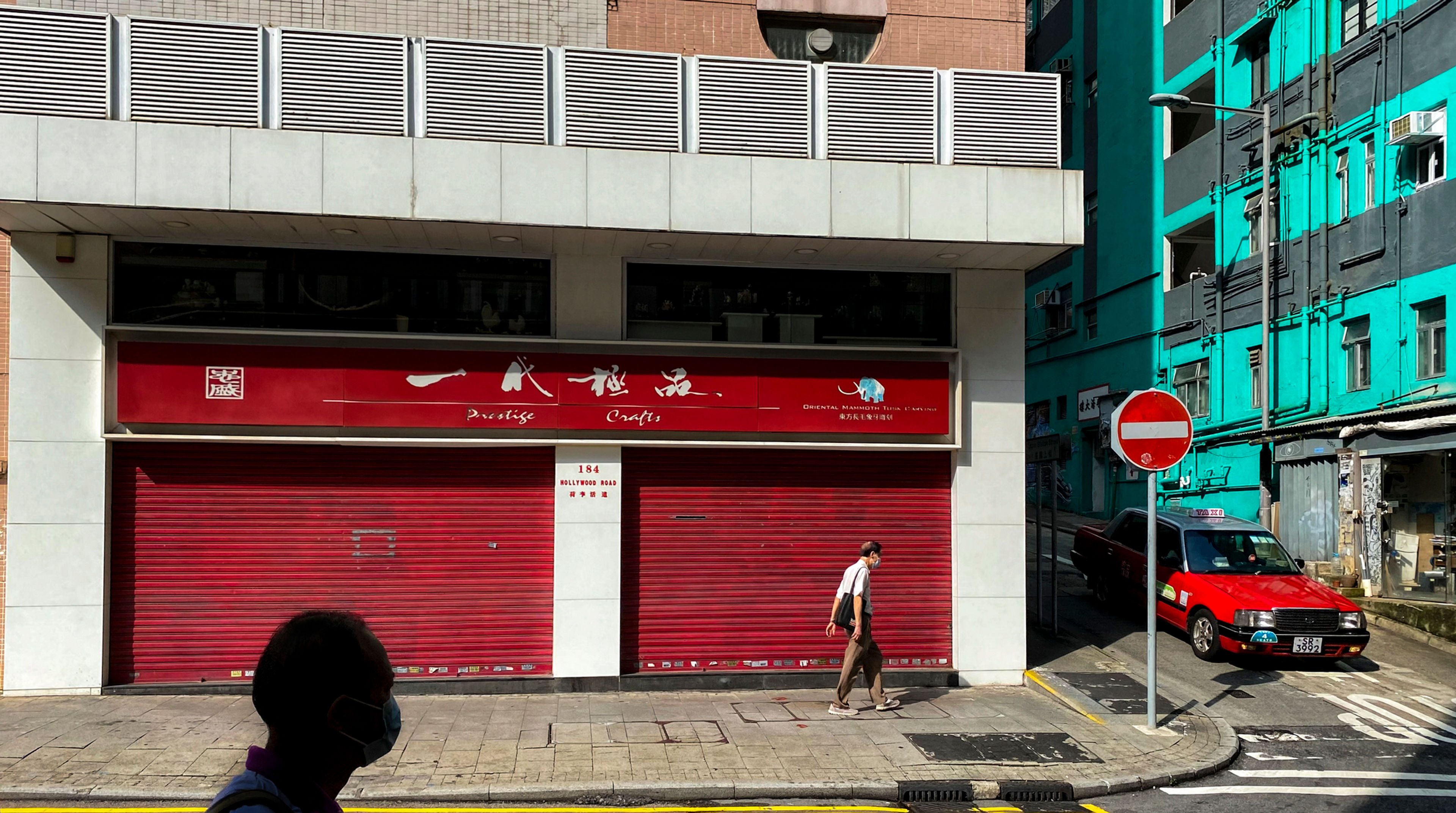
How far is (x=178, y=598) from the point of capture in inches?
434

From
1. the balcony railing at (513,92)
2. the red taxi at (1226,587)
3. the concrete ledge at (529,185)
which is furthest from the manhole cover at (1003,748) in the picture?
the balcony railing at (513,92)

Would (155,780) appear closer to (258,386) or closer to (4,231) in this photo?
(258,386)

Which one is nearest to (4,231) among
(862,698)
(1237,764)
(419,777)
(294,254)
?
(294,254)

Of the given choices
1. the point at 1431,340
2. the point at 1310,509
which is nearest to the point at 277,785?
the point at 1310,509

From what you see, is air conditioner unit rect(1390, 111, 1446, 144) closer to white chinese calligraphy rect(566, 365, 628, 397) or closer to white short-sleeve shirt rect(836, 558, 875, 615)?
white short-sleeve shirt rect(836, 558, 875, 615)

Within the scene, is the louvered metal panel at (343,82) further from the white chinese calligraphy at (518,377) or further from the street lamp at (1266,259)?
the street lamp at (1266,259)

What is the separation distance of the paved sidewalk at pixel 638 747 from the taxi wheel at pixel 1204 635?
259 centimetres

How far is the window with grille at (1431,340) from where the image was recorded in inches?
730

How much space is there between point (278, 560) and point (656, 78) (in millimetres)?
6413

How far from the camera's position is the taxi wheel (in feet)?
43.7

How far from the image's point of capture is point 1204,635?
44.6 feet

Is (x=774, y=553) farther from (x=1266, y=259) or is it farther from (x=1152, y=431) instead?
(x=1266, y=259)

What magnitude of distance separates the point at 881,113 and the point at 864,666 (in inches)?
231

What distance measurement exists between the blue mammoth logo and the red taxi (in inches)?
188
